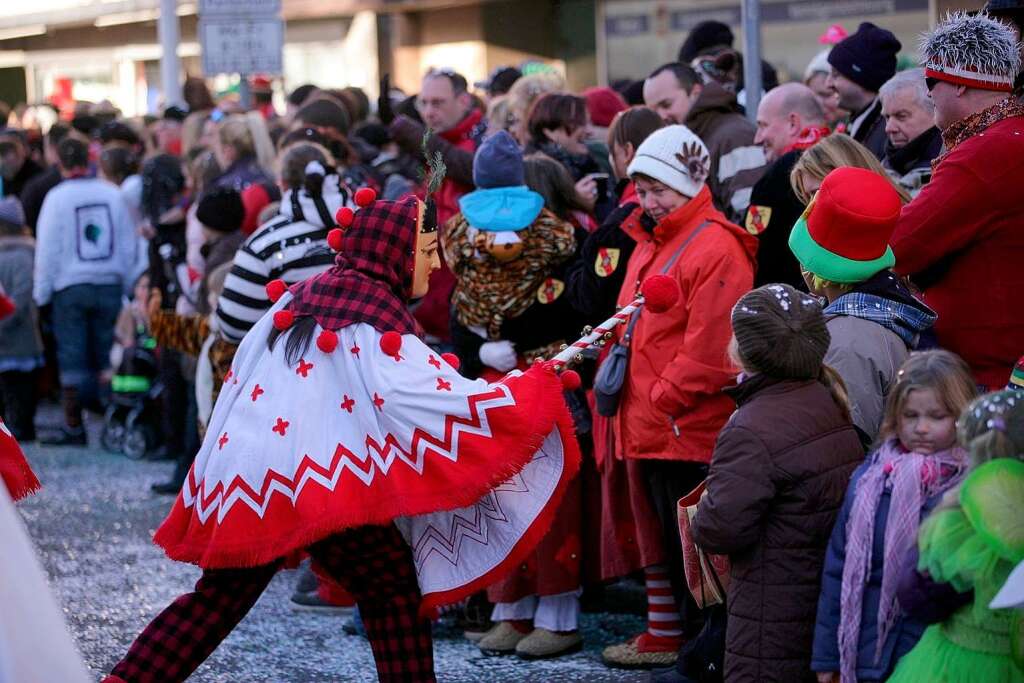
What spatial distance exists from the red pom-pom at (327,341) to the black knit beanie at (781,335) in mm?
1206

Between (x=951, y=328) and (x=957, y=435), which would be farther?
(x=951, y=328)

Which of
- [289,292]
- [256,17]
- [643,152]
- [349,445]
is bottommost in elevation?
[349,445]

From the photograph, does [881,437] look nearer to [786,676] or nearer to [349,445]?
[786,676]

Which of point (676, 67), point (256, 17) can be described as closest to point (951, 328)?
point (676, 67)

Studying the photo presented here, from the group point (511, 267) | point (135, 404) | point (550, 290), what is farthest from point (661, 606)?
point (135, 404)

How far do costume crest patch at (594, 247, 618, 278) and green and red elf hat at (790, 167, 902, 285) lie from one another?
1.28m

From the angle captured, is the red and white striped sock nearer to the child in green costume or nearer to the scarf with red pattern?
the scarf with red pattern

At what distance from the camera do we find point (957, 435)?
411cm

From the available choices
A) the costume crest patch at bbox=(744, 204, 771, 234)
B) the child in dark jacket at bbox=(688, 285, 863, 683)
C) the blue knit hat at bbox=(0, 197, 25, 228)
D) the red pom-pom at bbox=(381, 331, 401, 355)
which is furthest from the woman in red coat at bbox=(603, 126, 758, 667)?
the blue knit hat at bbox=(0, 197, 25, 228)

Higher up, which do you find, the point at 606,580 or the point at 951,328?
the point at 951,328

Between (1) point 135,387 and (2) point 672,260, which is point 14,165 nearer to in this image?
(1) point 135,387

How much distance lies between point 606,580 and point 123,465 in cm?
543

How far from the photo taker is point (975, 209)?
200 inches

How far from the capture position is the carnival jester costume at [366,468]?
4.85 m
